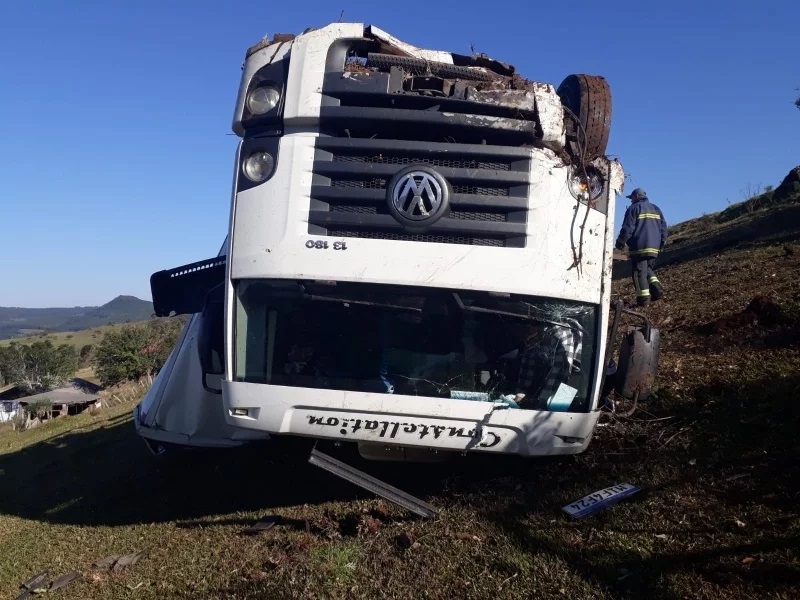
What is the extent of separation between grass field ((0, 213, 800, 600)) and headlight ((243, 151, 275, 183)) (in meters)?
2.45

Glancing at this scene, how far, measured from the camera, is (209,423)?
6.61 meters

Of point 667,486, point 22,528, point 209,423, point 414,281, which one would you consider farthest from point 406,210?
point 22,528

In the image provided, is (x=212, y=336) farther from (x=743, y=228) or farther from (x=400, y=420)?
(x=743, y=228)

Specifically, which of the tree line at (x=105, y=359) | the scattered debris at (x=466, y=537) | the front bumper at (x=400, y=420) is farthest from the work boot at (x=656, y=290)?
the tree line at (x=105, y=359)

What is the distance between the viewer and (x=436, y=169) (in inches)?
186

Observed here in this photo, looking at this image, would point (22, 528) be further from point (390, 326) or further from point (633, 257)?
point (633, 257)

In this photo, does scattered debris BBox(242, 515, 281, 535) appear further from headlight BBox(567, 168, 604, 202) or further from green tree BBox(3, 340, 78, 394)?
green tree BBox(3, 340, 78, 394)

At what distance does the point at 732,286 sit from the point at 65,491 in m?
9.55

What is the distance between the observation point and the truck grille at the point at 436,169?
4699 millimetres

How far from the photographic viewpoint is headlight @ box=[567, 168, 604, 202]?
16.1 feet

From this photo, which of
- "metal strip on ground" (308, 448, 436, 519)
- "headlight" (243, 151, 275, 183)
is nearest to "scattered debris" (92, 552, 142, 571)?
"metal strip on ground" (308, 448, 436, 519)

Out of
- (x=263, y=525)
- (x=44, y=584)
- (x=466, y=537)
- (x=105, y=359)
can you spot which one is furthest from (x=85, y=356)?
(x=466, y=537)

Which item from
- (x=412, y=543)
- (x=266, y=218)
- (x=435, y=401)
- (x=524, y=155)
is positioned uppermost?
(x=524, y=155)

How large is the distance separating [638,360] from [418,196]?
74.7 inches
